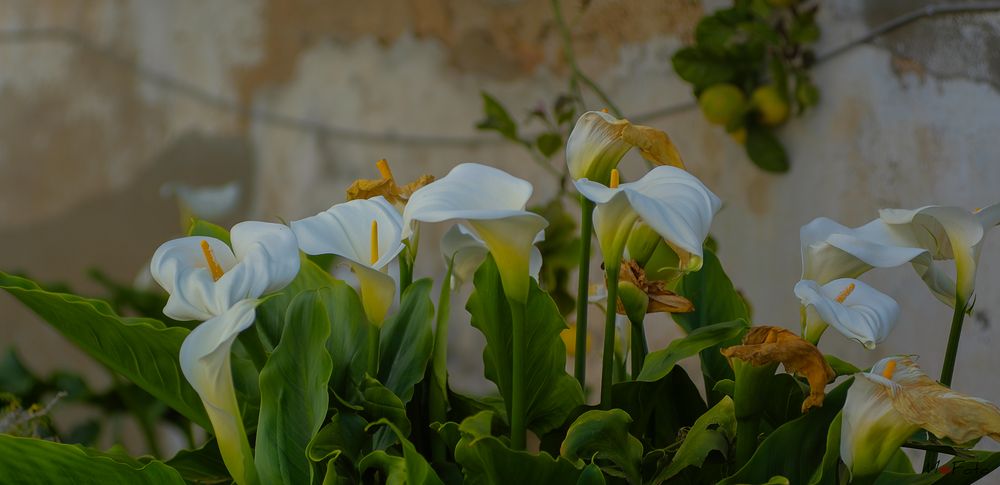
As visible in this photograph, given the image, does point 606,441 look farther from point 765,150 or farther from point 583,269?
point 765,150

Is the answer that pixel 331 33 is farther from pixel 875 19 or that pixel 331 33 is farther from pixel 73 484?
pixel 73 484

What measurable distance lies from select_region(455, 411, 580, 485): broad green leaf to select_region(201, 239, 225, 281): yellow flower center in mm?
110

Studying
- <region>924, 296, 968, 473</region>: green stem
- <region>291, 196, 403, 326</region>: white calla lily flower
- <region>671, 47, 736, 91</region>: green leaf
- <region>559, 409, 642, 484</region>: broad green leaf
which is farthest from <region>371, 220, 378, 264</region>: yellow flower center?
<region>671, 47, 736, 91</region>: green leaf

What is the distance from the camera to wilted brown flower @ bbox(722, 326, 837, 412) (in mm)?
382

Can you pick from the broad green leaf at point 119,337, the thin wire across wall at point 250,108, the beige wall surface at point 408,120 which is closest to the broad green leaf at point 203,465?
the broad green leaf at point 119,337

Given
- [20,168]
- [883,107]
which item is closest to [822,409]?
[883,107]

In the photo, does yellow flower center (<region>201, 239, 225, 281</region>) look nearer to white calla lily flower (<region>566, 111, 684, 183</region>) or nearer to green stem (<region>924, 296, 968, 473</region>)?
white calla lily flower (<region>566, 111, 684, 183</region>)

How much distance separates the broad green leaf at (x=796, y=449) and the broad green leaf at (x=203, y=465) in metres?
0.22

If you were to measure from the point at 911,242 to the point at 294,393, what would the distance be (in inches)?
10.4

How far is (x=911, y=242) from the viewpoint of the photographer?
458 millimetres

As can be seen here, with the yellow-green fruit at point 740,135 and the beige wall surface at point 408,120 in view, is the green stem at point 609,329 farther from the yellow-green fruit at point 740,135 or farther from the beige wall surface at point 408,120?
the yellow-green fruit at point 740,135

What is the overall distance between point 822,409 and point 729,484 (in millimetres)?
51

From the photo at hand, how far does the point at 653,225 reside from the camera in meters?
0.36

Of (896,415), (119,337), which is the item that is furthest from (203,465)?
(896,415)
